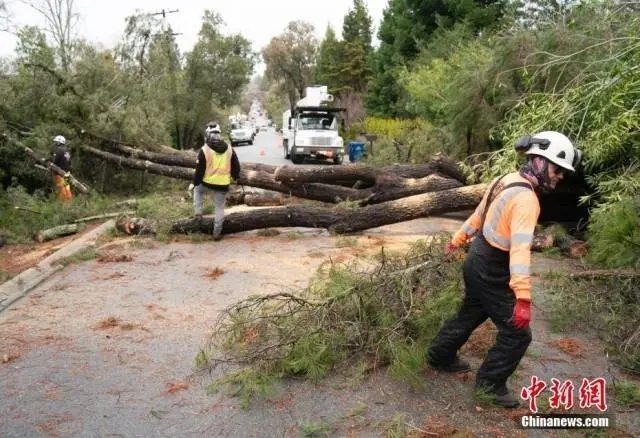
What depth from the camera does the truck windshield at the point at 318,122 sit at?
20.8 m

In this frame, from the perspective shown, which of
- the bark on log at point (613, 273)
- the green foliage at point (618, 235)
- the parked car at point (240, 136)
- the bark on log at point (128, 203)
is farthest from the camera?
the parked car at point (240, 136)

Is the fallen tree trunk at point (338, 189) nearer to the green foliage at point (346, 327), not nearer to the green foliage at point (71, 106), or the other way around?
the green foliage at point (71, 106)

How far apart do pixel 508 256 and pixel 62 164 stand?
32.2ft

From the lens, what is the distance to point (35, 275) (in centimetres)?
639

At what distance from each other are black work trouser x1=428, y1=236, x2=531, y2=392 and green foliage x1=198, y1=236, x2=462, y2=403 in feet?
1.60

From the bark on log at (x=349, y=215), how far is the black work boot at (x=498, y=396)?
16.6 ft

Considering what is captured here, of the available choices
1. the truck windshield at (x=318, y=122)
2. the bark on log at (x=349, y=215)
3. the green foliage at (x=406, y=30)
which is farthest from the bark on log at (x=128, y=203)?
the green foliage at (x=406, y=30)

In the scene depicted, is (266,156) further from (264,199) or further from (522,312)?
(522,312)

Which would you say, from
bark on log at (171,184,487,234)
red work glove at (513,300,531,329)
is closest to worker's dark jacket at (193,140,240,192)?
bark on log at (171,184,487,234)

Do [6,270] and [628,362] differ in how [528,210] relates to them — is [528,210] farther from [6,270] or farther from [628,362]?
[6,270]

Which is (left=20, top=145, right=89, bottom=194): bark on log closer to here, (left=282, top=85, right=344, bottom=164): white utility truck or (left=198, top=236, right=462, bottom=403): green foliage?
(left=198, top=236, right=462, bottom=403): green foliage

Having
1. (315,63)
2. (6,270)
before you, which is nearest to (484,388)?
(6,270)

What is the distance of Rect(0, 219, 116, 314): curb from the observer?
5.64m

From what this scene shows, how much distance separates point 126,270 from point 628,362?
5760 mm
